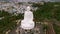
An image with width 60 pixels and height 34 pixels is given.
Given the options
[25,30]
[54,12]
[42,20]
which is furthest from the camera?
[54,12]

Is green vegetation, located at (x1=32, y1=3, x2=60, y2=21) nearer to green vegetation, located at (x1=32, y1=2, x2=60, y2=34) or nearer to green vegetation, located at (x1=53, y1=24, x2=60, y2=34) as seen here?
green vegetation, located at (x1=32, y1=2, x2=60, y2=34)

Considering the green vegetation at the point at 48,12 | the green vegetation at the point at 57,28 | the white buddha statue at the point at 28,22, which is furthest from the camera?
the green vegetation at the point at 48,12

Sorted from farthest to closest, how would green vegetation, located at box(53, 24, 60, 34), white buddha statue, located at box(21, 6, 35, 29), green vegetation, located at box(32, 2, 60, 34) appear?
green vegetation, located at box(32, 2, 60, 34)
green vegetation, located at box(53, 24, 60, 34)
white buddha statue, located at box(21, 6, 35, 29)

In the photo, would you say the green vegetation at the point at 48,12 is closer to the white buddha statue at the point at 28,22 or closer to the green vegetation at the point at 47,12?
the green vegetation at the point at 47,12

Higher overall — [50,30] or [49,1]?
[49,1]

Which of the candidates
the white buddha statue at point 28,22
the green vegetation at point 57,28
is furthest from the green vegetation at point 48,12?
the white buddha statue at point 28,22

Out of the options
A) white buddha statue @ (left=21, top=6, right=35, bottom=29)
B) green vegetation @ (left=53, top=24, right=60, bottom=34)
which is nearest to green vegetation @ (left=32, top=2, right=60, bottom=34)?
green vegetation @ (left=53, top=24, right=60, bottom=34)

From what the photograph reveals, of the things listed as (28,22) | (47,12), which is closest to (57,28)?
(47,12)

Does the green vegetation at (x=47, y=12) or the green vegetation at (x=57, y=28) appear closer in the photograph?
the green vegetation at (x=57, y=28)

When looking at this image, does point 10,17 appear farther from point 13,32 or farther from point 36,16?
point 13,32

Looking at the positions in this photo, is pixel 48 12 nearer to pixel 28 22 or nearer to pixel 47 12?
pixel 47 12

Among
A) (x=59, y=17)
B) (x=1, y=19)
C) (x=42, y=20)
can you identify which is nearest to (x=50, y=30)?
(x=42, y=20)
